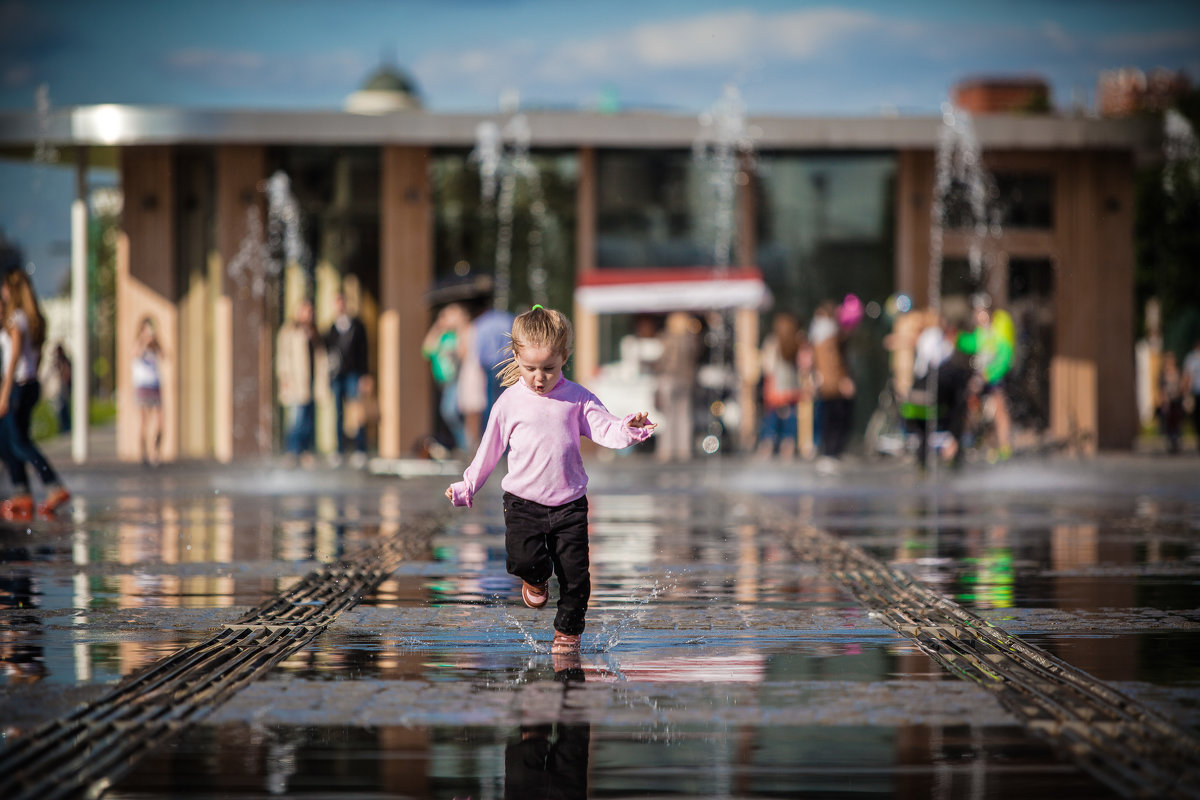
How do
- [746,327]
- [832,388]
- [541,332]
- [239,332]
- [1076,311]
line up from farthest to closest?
[1076,311] → [746,327] → [239,332] → [832,388] → [541,332]

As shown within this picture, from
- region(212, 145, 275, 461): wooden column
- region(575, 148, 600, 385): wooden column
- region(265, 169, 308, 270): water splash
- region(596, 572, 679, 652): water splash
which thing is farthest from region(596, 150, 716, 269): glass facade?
region(596, 572, 679, 652): water splash

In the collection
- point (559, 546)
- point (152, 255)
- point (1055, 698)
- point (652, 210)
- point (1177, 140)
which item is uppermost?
point (1177, 140)

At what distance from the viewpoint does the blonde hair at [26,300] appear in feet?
49.5

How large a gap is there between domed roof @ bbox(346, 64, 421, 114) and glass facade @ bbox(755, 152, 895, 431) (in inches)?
243

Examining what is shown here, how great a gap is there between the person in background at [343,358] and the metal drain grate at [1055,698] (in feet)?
49.5

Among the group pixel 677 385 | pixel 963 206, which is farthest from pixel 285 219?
pixel 963 206

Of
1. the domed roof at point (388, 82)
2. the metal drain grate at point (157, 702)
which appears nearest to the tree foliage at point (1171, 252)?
the domed roof at point (388, 82)

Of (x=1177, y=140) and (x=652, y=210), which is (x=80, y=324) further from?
(x=1177, y=140)

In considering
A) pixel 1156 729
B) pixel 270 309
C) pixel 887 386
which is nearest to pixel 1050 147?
pixel 887 386

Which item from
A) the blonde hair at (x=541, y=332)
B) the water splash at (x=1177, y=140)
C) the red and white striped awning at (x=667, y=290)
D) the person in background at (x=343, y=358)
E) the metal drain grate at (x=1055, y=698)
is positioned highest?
the water splash at (x=1177, y=140)

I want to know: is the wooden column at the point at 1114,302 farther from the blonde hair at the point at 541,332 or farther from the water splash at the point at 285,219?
the blonde hair at the point at 541,332

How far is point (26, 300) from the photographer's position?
1511 cm

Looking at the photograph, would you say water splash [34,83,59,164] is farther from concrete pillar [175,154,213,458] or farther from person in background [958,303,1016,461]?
person in background [958,303,1016,461]

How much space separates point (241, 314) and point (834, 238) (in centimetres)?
924
